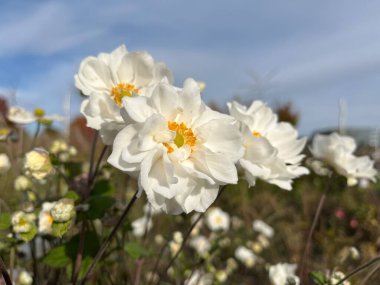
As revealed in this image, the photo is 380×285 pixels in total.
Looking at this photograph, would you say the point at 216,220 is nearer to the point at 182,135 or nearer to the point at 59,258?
the point at 59,258

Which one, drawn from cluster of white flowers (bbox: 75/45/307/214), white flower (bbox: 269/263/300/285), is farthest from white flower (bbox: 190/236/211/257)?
cluster of white flowers (bbox: 75/45/307/214)

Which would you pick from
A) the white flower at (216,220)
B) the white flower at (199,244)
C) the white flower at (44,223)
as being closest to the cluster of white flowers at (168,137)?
the white flower at (44,223)

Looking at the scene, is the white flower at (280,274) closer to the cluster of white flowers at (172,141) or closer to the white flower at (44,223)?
the cluster of white flowers at (172,141)

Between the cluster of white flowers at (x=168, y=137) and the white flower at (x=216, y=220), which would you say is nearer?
the cluster of white flowers at (x=168, y=137)

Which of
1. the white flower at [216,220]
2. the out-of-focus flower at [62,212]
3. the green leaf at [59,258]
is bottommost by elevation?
the white flower at [216,220]

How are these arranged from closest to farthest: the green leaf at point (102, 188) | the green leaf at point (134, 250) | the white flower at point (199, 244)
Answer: the green leaf at point (134, 250), the green leaf at point (102, 188), the white flower at point (199, 244)

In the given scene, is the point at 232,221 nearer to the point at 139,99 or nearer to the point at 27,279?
the point at 27,279
